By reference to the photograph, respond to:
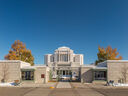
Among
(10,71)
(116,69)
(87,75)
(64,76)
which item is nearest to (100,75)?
(87,75)

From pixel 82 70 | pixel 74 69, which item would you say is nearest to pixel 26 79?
pixel 82 70

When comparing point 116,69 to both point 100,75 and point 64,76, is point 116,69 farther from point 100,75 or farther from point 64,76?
point 64,76

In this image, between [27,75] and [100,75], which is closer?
[27,75]

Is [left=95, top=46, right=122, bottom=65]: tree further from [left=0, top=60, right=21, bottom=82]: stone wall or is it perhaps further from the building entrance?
[left=0, top=60, right=21, bottom=82]: stone wall

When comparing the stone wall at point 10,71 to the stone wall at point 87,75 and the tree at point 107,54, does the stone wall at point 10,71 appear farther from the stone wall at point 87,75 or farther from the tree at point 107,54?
the tree at point 107,54

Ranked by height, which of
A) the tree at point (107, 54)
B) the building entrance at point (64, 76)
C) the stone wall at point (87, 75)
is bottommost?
the building entrance at point (64, 76)

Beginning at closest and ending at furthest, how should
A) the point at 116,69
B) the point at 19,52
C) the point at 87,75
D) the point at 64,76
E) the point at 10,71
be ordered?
the point at 10,71, the point at 116,69, the point at 87,75, the point at 19,52, the point at 64,76

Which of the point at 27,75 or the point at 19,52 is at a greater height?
the point at 19,52

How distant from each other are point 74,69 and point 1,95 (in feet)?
171

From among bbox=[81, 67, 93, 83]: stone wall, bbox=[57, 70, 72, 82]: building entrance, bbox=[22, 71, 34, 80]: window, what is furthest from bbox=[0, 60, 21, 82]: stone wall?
bbox=[81, 67, 93, 83]: stone wall

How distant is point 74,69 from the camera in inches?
2579

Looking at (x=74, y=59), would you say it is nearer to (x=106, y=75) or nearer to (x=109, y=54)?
(x=109, y=54)

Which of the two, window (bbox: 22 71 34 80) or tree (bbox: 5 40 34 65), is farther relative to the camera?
tree (bbox: 5 40 34 65)

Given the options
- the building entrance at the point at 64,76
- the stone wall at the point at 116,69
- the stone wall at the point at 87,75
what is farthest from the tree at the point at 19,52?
the stone wall at the point at 116,69
